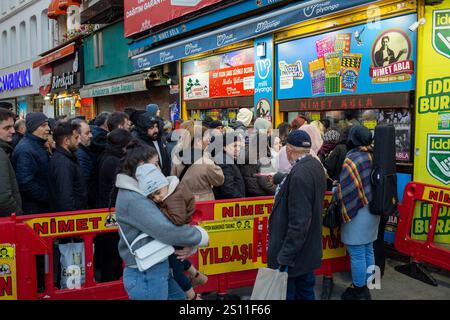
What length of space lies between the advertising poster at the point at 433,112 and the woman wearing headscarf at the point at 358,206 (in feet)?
5.90

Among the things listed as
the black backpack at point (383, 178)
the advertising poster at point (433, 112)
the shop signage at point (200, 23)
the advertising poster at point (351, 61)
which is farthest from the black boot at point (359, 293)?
the shop signage at point (200, 23)

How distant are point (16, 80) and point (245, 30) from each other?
76.8ft

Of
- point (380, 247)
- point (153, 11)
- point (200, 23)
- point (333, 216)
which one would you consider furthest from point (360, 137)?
point (153, 11)

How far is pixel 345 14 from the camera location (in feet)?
25.4

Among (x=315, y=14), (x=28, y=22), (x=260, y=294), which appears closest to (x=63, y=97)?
(x=28, y=22)

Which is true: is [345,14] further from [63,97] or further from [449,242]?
[63,97]

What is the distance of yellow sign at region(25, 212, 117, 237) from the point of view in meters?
4.40

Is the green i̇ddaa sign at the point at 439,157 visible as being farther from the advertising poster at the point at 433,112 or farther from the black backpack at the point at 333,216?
the black backpack at the point at 333,216

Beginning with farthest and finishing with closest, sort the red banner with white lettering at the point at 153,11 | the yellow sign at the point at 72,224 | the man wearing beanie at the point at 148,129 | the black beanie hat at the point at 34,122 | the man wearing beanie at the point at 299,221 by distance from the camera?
the red banner with white lettering at the point at 153,11 < the man wearing beanie at the point at 148,129 < the black beanie hat at the point at 34,122 < the yellow sign at the point at 72,224 < the man wearing beanie at the point at 299,221

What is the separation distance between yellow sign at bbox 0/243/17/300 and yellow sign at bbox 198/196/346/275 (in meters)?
1.80

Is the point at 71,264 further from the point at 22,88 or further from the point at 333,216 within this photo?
the point at 22,88

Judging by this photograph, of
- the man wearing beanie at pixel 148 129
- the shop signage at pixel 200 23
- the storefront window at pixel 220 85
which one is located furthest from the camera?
the storefront window at pixel 220 85

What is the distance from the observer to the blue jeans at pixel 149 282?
3.18 m

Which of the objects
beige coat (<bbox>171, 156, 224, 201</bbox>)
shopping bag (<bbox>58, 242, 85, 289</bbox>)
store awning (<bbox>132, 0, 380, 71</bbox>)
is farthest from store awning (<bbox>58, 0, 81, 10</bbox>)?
shopping bag (<bbox>58, 242, 85, 289</bbox>)
